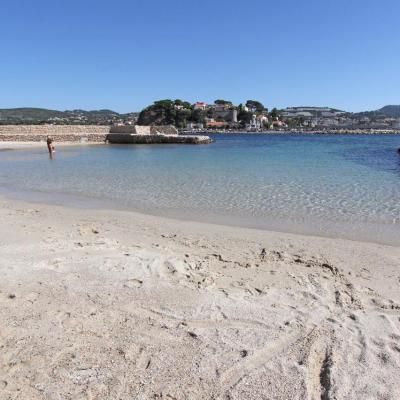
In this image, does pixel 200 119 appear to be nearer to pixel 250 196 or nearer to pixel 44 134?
pixel 44 134

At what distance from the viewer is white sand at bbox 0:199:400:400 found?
8.71ft

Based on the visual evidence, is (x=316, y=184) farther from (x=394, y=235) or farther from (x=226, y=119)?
(x=226, y=119)

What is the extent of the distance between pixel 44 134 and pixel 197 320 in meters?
50.3

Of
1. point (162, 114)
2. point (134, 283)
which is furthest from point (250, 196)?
point (162, 114)

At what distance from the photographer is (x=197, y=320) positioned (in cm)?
345

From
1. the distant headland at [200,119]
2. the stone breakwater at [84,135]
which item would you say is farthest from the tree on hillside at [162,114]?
the stone breakwater at [84,135]

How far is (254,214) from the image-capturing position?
831 centimetres

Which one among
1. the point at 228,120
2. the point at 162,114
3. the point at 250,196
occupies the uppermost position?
the point at 250,196

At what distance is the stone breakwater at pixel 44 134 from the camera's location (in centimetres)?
4666

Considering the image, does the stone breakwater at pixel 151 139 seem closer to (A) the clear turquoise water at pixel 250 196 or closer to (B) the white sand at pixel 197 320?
(A) the clear turquoise water at pixel 250 196

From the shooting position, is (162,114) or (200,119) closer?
(162,114)

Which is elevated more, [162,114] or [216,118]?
[162,114]

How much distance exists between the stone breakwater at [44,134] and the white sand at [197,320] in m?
45.4

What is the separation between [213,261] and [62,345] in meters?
2.39
